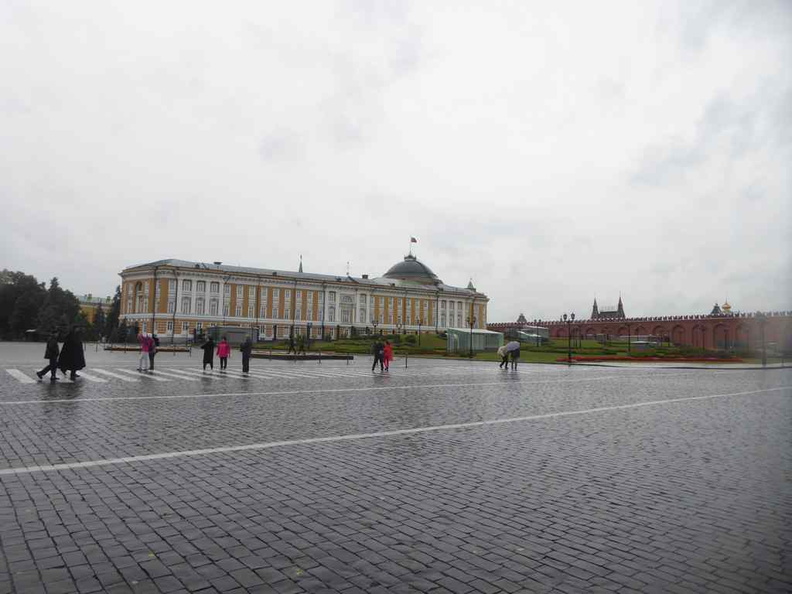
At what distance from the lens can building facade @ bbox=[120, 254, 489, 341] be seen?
261ft

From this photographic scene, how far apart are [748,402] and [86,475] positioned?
1484cm

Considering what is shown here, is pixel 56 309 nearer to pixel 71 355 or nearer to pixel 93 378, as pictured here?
pixel 93 378

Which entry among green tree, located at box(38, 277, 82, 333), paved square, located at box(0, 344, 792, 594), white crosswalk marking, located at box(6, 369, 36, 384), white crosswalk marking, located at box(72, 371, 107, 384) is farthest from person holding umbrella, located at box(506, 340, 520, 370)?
green tree, located at box(38, 277, 82, 333)

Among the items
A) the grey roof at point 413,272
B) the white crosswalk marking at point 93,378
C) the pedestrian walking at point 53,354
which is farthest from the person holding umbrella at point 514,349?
the grey roof at point 413,272

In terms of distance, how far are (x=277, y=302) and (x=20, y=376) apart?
7146 cm

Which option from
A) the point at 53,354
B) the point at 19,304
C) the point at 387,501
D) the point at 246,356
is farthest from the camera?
the point at 19,304

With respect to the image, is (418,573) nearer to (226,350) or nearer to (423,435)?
(423,435)

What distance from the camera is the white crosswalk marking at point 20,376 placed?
15.9m

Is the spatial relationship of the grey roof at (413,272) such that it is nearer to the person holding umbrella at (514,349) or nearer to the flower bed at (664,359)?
the flower bed at (664,359)

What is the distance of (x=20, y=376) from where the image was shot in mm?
17547

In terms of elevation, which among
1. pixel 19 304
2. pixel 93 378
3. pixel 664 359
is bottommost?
pixel 93 378

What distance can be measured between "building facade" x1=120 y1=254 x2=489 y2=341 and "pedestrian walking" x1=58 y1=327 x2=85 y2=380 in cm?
5317

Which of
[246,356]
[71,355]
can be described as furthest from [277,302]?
[71,355]

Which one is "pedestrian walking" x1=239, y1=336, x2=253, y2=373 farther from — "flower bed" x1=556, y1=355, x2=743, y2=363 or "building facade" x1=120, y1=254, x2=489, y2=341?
"building facade" x1=120, y1=254, x2=489, y2=341
